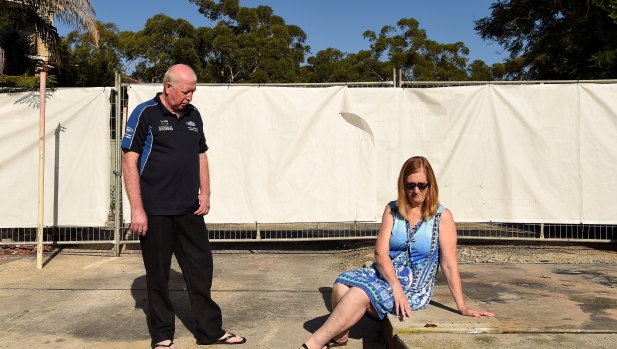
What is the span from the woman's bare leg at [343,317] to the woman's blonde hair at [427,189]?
0.61 m

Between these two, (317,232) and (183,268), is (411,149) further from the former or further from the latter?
(183,268)

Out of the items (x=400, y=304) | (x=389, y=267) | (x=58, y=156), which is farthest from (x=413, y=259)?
(x=58, y=156)

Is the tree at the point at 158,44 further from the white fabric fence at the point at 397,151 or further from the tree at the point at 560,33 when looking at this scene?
the white fabric fence at the point at 397,151

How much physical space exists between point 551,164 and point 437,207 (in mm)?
4327

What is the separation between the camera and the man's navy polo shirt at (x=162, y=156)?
379 centimetres

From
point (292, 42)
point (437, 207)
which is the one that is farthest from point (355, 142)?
point (292, 42)

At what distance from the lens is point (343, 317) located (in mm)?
3521

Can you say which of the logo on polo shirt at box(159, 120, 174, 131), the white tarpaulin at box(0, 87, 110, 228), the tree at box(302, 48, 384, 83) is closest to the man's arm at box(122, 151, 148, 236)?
the logo on polo shirt at box(159, 120, 174, 131)

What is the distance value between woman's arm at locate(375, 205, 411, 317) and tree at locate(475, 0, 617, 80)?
19.5 ft

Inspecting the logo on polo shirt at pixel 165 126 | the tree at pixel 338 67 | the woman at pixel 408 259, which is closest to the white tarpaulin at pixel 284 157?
the logo on polo shirt at pixel 165 126

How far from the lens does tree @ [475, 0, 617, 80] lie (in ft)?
34.0

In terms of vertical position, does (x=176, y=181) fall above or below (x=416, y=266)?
above

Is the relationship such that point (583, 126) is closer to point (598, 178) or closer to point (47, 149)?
point (598, 178)

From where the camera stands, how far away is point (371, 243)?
8297mm
